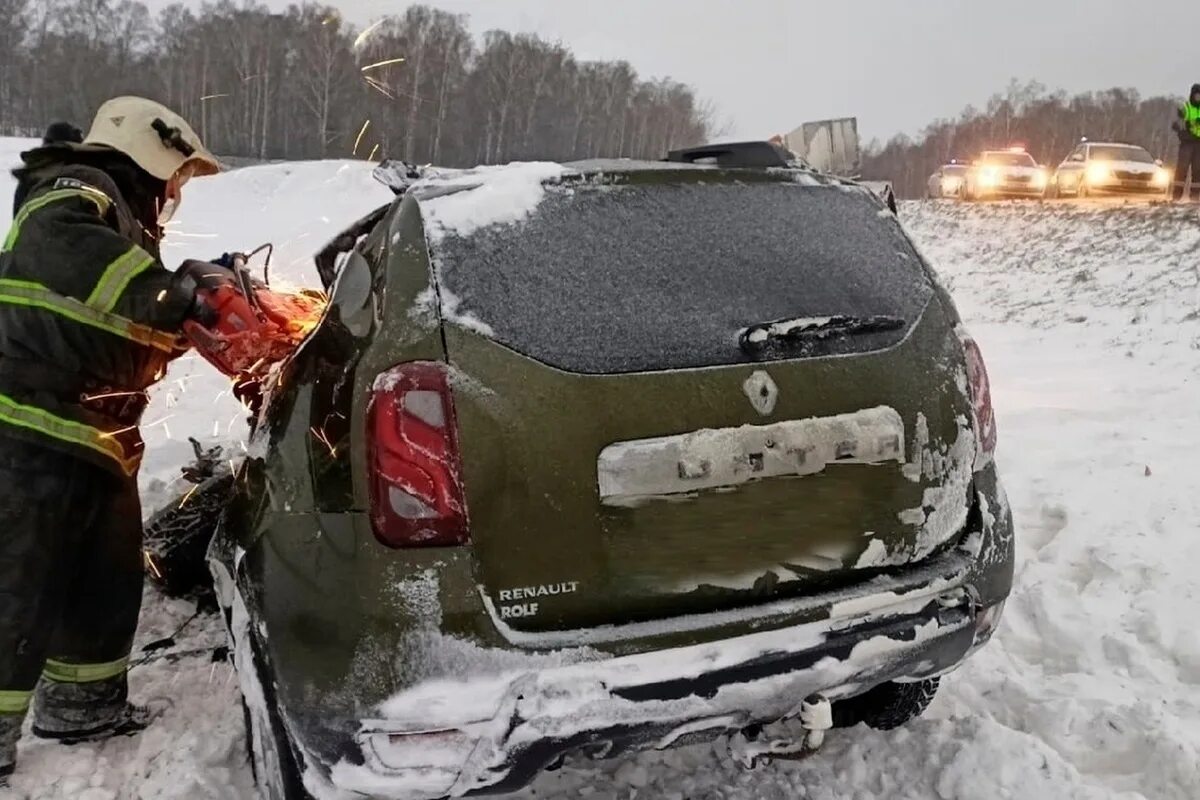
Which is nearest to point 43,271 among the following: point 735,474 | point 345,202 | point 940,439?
point 735,474

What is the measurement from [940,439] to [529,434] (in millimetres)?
1107

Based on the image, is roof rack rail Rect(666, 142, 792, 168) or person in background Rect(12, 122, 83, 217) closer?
roof rack rail Rect(666, 142, 792, 168)

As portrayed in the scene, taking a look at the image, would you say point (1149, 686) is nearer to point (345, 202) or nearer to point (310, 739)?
point (310, 739)

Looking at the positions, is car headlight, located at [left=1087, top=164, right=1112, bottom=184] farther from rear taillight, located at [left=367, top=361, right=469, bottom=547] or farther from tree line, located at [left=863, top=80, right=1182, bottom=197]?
tree line, located at [left=863, top=80, right=1182, bottom=197]

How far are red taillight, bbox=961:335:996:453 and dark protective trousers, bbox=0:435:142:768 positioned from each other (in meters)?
2.75

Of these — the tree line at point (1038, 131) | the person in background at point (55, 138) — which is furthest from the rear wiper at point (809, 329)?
the tree line at point (1038, 131)

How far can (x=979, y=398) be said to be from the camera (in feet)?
8.60

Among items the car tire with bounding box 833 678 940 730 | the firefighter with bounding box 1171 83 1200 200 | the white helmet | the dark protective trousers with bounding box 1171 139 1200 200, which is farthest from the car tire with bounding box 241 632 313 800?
the dark protective trousers with bounding box 1171 139 1200 200

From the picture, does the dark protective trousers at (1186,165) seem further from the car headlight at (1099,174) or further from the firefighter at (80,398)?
the firefighter at (80,398)

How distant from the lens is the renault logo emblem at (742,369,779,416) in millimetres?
2191

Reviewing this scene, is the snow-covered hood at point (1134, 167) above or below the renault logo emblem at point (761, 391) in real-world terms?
above

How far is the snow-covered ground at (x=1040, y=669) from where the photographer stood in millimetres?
2895

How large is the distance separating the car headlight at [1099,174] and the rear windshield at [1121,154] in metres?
0.45

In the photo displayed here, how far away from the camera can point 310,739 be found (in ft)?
6.78
